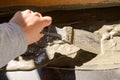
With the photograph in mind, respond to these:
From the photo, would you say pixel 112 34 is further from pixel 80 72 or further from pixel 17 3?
pixel 17 3

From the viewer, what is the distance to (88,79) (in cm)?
170

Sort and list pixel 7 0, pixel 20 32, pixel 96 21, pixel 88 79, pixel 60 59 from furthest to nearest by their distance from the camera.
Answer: pixel 96 21 < pixel 7 0 < pixel 60 59 < pixel 88 79 < pixel 20 32

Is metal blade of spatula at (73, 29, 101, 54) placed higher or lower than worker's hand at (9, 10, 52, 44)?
lower

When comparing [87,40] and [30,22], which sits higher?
[30,22]

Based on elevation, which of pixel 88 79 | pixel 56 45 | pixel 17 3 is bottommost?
pixel 88 79

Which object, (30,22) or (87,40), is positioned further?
(87,40)

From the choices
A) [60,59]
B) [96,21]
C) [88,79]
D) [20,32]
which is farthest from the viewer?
[96,21]

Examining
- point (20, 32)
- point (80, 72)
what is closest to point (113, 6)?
point (80, 72)

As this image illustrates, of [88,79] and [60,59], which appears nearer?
[88,79]

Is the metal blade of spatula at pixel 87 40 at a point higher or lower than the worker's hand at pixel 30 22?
lower

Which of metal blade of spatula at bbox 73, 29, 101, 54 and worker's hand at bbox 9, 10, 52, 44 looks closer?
worker's hand at bbox 9, 10, 52, 44

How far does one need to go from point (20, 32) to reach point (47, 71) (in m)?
0.73

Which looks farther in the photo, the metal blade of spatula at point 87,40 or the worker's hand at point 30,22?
the metal blade of spatula at point 87,40

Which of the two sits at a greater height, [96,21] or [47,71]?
[96,21]
